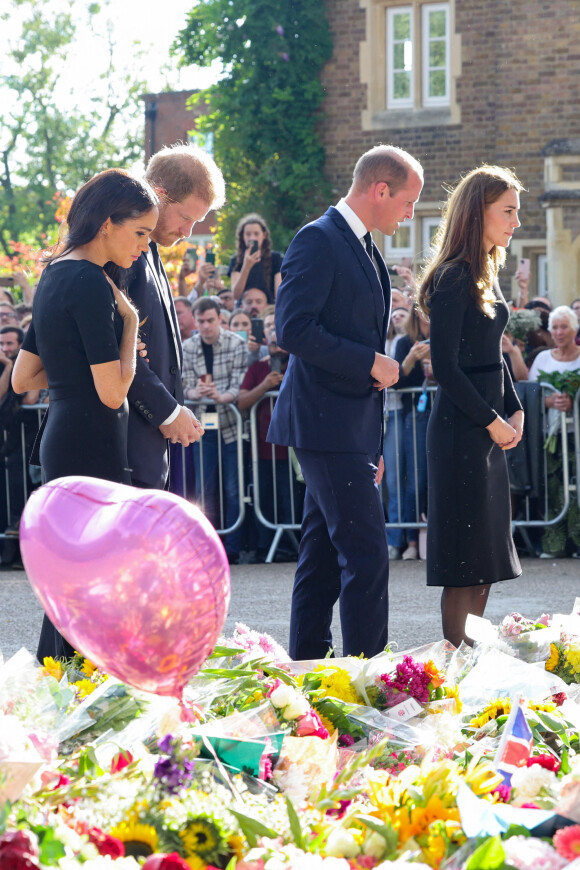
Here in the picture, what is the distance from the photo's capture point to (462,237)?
4.66m

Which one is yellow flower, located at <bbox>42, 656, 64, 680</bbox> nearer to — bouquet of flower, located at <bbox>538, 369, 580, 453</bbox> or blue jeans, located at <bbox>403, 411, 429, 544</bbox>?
blue jeans, located at <bbox>403, 411, 429, 544</bbox>

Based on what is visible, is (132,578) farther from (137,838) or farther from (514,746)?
(514,746)

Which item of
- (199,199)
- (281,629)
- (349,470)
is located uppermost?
(199,199)

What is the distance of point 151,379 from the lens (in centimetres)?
395

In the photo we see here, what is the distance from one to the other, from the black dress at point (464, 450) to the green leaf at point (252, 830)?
2.71 metres

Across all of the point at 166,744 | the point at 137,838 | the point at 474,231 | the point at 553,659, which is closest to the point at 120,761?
the point at 166,744

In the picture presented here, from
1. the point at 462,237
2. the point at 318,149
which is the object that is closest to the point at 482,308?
the point at 462,237

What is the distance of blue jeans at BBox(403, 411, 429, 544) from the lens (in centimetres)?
940

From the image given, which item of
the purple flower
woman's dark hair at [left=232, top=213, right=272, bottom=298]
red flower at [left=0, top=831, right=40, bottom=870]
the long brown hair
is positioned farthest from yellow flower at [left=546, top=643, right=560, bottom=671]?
A: woman's dark hair at [left=232, top=213, right=272, bottom=298]

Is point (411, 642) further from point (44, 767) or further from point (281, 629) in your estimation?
point (44, 767)

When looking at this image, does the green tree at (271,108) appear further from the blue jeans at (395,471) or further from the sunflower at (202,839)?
the sunflower at (202,839)

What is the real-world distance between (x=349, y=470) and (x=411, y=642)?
1968 millimetres

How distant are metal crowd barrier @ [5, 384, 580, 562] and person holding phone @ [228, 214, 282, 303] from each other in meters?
2.31

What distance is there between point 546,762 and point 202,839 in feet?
2.48
